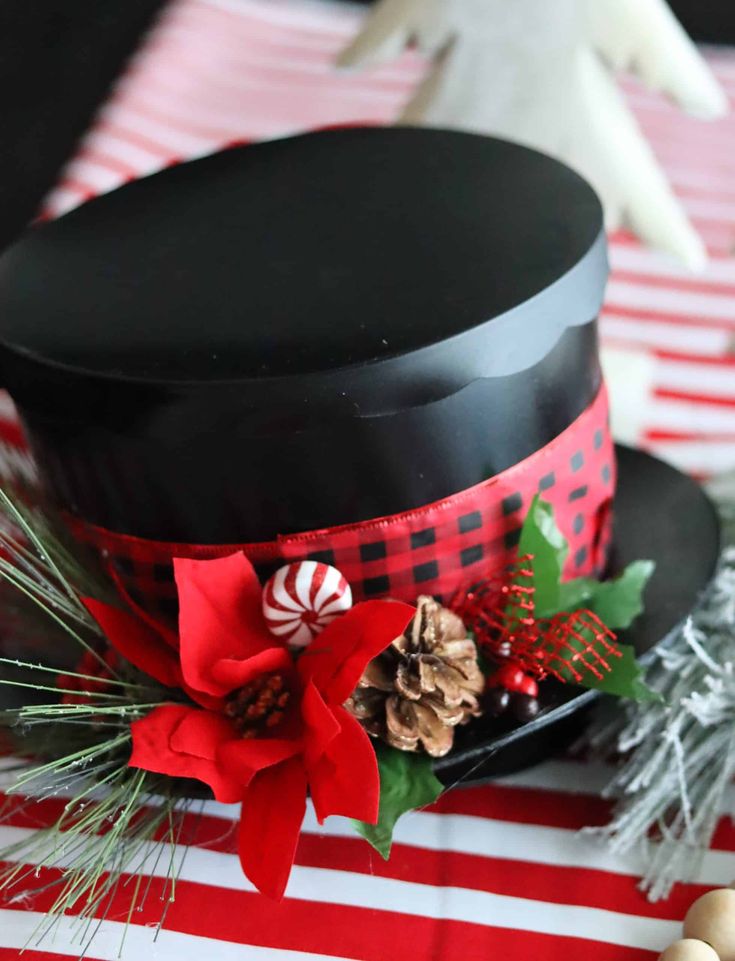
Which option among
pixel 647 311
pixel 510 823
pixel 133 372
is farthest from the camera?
pixel 647 311

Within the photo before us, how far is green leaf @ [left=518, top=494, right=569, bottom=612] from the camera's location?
0.59 meters

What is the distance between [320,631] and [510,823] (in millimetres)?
195

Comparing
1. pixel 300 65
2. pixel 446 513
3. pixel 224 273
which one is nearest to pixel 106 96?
pixel 300 65

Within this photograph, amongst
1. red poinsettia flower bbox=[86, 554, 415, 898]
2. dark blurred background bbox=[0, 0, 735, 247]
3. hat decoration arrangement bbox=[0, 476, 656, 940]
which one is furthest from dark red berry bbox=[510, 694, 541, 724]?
dark blurred background bbox=[0, 0, 735, 247]

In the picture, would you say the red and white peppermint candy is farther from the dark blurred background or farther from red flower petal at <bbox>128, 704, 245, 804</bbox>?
the dark blurred background

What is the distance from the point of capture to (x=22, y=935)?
0.60 m

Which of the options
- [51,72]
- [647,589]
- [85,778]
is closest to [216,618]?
[85,778]

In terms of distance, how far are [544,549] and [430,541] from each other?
0.21 ft

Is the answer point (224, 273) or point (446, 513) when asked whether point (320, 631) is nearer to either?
point (446, 513)

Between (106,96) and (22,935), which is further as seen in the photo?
(106,96)

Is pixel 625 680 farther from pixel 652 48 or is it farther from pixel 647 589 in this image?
pixel 652 48

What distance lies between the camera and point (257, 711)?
572mm

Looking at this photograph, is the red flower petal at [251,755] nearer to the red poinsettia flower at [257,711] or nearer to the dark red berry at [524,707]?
the red poinsettia flower at [257,711]

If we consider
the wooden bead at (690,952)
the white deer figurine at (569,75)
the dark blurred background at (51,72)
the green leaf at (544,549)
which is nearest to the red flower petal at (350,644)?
the green leaf at (544,549)
